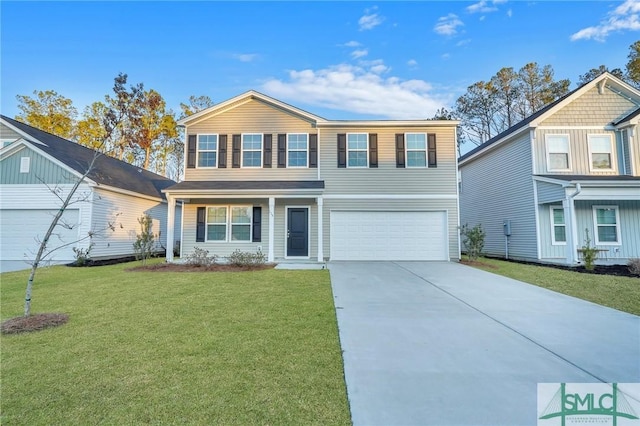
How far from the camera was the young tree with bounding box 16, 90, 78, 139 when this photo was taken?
23.3 metres

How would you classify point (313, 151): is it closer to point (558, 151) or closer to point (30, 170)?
point (558, 151)

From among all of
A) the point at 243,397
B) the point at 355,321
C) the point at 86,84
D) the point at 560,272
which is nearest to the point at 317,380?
the point at 243,397

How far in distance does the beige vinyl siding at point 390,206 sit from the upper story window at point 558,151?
435 cm

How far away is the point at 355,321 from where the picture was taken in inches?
183

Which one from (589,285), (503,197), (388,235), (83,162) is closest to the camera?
(589,285)

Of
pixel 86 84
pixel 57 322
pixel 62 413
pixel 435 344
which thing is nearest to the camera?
pixel 62 413

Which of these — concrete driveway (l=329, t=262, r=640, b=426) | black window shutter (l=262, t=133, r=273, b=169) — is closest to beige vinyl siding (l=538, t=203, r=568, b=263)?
concrete driveway (l=329, t=262, r=640, b=426)

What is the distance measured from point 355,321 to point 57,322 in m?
4.33

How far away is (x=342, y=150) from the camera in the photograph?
12.6 metres

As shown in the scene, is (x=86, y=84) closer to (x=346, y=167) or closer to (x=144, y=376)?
(x=346, y=167)

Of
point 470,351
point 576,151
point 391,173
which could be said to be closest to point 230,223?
point 391,173

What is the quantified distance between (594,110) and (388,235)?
9.95m

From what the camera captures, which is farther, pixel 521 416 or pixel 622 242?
pixel 622 242

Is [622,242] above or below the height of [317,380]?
above
